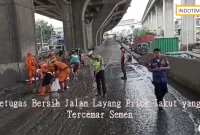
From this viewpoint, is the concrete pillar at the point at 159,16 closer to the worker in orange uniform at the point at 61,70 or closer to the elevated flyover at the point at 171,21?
the elevated flyover at the point at 171,21

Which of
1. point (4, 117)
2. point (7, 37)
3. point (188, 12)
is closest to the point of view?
point (4, 117)

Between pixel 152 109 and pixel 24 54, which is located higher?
pixel 24 54

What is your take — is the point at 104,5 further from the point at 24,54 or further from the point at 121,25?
the point at 121,25

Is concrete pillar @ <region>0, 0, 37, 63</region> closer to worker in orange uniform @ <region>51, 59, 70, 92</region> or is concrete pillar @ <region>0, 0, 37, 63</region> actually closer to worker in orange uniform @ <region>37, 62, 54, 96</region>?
worker in orange uniform @ <region>37, 62, 54, 96</region>

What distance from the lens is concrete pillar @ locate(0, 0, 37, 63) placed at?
15820 mm

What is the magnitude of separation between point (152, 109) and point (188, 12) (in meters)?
7.94

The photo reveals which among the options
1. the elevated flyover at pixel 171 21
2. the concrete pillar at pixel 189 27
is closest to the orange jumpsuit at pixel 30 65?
the concrete pillar at pixel 189 27

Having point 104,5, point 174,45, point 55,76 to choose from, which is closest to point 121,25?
point 104,5

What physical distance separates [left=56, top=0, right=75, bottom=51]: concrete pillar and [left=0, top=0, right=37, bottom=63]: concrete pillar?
69.0 feet

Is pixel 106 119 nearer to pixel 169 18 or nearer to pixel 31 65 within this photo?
pixel 31 65

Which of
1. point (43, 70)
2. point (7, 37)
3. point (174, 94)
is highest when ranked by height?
point (7, 37)

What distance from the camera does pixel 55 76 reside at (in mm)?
11602

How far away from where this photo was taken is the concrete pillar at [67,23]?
38.2 meters

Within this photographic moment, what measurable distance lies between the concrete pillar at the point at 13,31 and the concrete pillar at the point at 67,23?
2102cm
